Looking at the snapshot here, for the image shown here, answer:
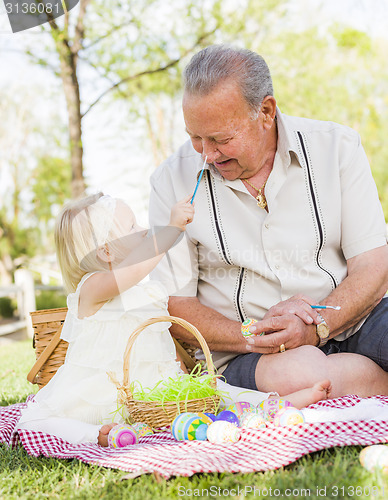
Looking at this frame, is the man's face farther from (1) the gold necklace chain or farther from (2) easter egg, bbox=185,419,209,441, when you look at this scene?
(2) easter egg, bbox=185,419,209,441

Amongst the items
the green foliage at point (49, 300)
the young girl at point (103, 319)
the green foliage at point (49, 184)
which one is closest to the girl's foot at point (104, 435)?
the young girl at point (103, 319)

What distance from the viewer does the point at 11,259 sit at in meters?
18.3

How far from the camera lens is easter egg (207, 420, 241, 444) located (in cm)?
189

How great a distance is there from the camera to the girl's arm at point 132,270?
247cm

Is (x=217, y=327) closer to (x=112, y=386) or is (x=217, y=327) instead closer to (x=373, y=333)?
(x=112, y=386)

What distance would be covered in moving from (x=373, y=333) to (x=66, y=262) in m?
1.43

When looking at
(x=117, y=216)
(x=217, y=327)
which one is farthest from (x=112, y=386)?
(x=117, y=216)

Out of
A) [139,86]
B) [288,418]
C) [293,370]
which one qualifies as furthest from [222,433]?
[139,86]

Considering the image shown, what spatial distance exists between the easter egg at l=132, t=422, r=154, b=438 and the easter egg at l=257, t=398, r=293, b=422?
436 mm

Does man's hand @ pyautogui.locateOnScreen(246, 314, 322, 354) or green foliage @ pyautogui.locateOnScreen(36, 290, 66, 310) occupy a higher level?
man's hand @ pyautogui.locateOnScreen(246, 314, 322, 354)

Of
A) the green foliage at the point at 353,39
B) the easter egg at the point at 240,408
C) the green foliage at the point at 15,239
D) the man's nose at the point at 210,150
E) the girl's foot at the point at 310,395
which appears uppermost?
the green foliage at the point at 353,39

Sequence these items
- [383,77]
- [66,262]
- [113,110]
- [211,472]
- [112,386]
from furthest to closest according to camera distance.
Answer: [383,77] < [113,110] < [66,262] < [112,386] < [211,472]

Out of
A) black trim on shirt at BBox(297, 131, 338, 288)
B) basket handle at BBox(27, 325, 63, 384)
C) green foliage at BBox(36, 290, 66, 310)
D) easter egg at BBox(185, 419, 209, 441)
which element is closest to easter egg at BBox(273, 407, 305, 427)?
easter egg at BBox(185, 419, 209, 441)

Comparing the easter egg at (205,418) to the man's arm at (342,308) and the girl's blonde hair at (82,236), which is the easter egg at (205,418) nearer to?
the man's arm at (342,308)
